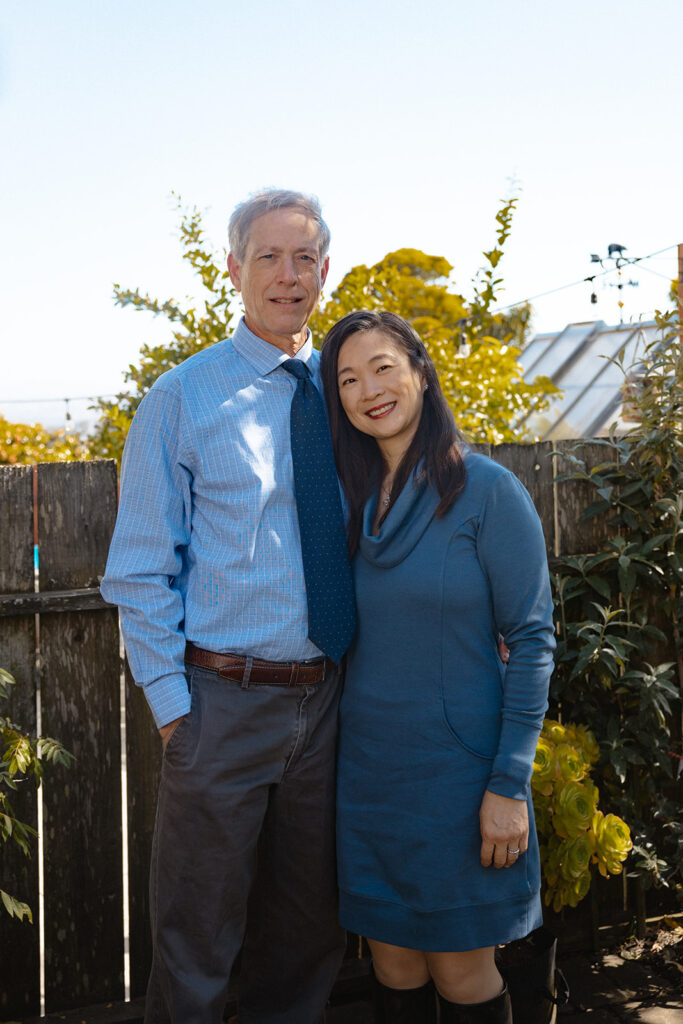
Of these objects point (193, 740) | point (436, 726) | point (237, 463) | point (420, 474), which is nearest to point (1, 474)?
point (237, 463)

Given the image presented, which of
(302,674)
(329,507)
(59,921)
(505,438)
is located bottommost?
(59,921)

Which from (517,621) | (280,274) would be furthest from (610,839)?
(280,274)

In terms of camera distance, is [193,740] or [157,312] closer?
[193,740]

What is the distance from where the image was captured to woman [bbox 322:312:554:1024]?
1.81 m

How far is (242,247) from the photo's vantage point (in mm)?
2059

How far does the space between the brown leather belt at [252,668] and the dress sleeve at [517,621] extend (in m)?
0.41

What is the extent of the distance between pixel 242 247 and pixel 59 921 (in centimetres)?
180

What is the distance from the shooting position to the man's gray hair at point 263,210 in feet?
6.68

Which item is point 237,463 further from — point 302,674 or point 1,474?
point 1,474

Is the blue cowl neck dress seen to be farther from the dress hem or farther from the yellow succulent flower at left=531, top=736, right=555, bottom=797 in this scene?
the yellow succulent flower at left=531, top=736, right=555, bottom=797

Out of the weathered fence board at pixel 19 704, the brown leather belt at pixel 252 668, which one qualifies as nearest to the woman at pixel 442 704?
the brown leather belt at pixel 252 668

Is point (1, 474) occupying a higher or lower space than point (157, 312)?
lower

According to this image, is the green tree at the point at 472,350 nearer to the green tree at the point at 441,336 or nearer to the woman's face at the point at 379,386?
the green tree at the point at 441,336

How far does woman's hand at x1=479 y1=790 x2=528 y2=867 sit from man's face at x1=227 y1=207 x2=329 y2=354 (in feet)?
3.54
